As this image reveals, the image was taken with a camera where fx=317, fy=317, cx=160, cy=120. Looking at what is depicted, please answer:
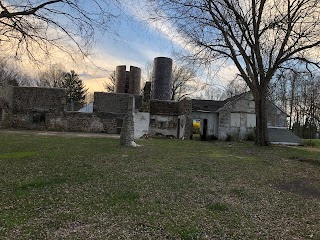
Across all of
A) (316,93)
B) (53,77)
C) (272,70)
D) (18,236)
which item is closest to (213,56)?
(272,70)

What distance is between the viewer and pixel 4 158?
10.0m

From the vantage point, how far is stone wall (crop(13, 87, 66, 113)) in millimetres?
32750

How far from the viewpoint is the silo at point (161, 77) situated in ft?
104

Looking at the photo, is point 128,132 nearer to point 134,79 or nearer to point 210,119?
point 210,119

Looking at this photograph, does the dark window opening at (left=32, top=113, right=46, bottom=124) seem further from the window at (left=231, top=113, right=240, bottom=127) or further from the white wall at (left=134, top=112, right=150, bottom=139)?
the window at (left=231, top=113, right=240, bottom=127)

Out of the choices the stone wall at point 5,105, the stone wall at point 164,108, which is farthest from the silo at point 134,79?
the stone wall at point 5,105

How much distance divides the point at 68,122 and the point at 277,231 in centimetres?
3062

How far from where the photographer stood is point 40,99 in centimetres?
3291

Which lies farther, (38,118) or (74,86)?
(74,86)

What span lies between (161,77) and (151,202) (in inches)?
1087

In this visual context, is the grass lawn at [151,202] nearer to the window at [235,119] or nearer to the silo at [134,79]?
the window at [235,119]

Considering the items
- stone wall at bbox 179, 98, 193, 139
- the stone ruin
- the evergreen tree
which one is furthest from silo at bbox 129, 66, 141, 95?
the evergreen tree

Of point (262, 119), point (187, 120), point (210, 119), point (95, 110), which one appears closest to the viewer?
point (262, 119)

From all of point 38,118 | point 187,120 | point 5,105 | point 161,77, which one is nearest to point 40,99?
point 38,118
